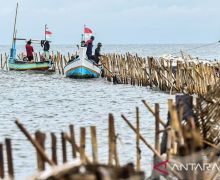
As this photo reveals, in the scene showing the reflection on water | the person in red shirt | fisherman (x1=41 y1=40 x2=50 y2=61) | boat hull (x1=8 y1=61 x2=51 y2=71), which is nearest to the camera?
the reflection on water

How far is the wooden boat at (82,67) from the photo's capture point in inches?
1309

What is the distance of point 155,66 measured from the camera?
25.5 metres

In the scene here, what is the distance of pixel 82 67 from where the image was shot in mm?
33906

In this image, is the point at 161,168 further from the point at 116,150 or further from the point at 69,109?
the point at 69,109

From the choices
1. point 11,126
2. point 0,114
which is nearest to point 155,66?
point 0,114

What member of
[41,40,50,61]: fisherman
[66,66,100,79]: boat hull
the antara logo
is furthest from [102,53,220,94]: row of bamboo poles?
the antara logo

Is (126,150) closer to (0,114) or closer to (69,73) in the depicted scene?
(0,114)

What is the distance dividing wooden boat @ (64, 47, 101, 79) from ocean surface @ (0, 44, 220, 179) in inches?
16.6

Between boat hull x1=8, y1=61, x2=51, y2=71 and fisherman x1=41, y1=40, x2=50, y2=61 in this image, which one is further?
fisherman x1=41, y1=40, x2=50, y2=61

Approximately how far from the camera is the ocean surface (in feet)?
41.7

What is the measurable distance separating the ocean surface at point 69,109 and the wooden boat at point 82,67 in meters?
0.42

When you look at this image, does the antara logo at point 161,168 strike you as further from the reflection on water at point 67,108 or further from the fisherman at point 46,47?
the fisherman at point 46,47

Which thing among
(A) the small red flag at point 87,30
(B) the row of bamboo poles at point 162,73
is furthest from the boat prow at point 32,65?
(B) the row of bamboo poles at point 162,73

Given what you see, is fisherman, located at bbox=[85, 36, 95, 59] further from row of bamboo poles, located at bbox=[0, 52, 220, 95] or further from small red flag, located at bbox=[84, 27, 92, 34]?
row of bamboo poles, located at bbox=[0, 52, 220, 95]
